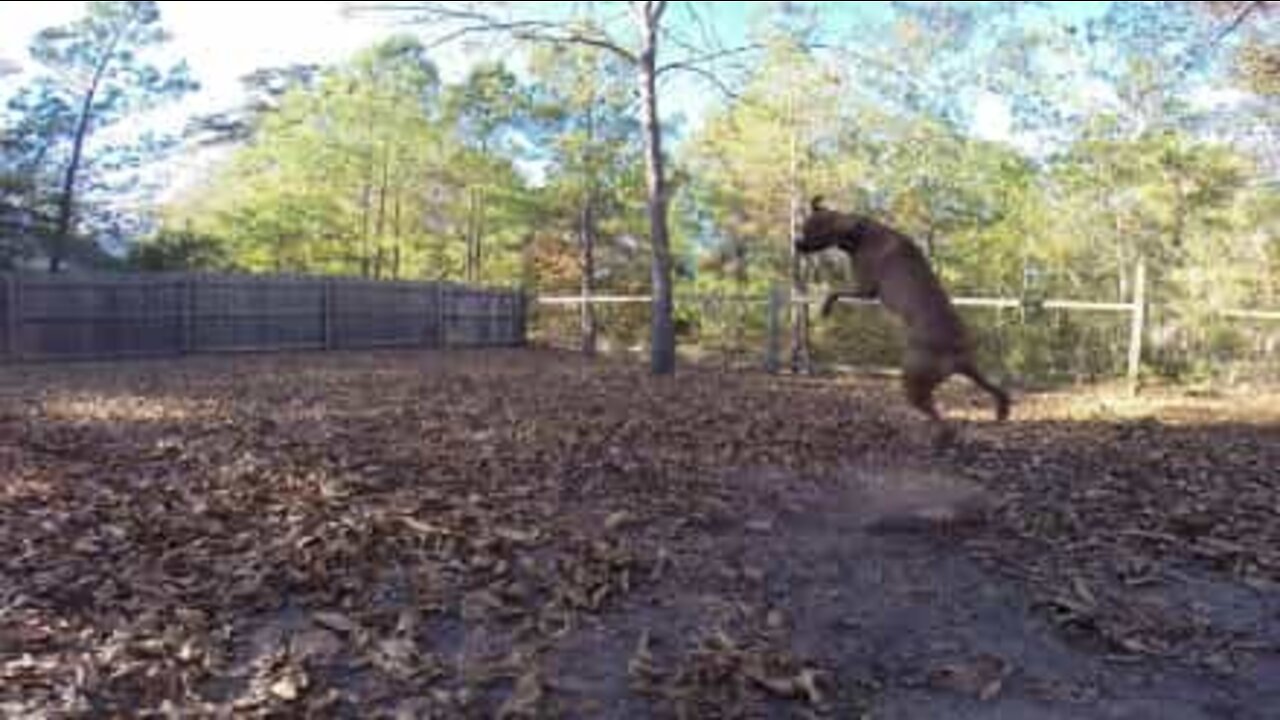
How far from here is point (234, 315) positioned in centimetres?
1648

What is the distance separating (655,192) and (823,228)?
8176mm

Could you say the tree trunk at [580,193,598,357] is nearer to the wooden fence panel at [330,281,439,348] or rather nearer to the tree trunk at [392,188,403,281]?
the wooden fence panel at [330,281,439,348]

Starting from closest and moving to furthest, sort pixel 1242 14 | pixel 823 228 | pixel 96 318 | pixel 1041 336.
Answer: pixel 823 228 < pixel 1242 14 < pixel 96 318 < pixel 1041 336

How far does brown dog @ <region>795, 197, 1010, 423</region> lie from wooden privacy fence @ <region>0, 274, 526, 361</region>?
13223 millimetres

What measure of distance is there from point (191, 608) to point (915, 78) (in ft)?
37.3

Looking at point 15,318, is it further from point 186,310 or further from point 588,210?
point 588,210

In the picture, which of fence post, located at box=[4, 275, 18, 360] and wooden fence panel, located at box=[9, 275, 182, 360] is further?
wooden fence panel, located at box=[9, 275, 182, 360]

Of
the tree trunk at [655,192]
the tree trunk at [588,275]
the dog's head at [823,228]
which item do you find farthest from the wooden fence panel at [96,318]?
the dog's head at [823,228]

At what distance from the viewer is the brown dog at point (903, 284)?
444cm

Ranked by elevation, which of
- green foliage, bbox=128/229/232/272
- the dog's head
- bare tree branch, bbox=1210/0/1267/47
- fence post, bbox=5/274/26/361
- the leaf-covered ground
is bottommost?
the leaf-covered ground

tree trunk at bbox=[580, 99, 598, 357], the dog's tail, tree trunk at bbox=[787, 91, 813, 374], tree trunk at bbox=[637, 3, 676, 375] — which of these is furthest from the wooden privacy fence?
the dog's tail

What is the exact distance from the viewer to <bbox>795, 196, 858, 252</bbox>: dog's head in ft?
14.5

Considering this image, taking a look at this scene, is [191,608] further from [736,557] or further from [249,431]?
[249,431]

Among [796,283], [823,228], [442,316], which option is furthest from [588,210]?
[823,228]
